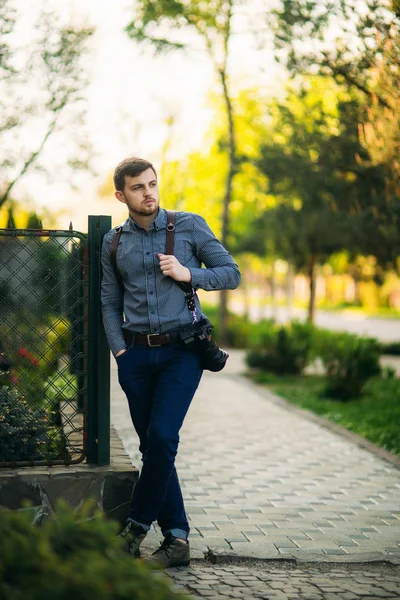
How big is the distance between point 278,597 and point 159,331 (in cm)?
142

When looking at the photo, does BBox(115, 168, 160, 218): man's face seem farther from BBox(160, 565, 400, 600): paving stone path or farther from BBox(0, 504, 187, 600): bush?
BBox(0, 504, 187, 600): bush

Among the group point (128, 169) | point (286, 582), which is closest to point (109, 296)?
point (128, 169)

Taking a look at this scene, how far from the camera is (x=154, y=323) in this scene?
4.82 metres

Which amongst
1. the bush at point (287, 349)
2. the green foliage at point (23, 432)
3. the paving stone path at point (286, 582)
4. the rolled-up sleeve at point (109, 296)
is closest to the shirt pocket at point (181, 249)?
the rolled-up sleeve at point (109, 296)

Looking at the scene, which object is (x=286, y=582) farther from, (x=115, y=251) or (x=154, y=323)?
(x=115, y=251)

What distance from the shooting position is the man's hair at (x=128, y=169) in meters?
4.80

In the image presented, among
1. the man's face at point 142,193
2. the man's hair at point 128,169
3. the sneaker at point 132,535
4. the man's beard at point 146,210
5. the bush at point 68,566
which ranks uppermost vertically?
the man's hair at point 128,169

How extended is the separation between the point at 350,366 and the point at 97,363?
9.27 meters

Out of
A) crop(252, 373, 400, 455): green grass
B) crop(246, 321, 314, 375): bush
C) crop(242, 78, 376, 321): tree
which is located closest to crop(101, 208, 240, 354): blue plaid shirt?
crop(252, 373, 400, 455): green grass

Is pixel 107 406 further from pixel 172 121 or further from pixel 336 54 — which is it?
pixel 172 121

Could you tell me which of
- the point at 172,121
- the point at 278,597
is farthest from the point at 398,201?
the point at 172,121

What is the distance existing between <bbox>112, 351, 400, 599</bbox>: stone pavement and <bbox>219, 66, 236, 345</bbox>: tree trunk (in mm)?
13639

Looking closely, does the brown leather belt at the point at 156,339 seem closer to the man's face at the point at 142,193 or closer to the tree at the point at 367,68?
the man's face at the point at 142,193

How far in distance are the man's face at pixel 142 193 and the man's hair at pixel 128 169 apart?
0.02 meters
